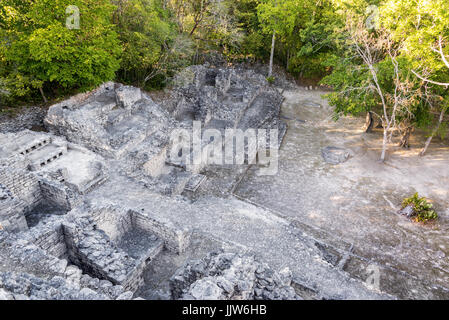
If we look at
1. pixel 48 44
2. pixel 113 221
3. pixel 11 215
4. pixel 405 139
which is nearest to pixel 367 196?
pixel 405 139

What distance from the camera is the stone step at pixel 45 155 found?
12.9 m

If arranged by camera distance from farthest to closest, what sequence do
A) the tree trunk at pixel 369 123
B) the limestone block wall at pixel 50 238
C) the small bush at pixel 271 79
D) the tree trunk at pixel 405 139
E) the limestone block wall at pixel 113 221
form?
1. the small bush at pixel 271 79
2. the tree trunk at pixel 369 123
3. the tree trunk at pixel 405 139
4. the limestone block wall at pixel 113 221
5. the limestone block wall at pixel 50 238

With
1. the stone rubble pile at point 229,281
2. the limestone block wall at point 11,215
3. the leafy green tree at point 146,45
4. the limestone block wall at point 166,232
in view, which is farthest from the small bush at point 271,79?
the limestone block wall at point 11,215

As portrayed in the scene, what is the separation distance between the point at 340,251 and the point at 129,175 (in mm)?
9289

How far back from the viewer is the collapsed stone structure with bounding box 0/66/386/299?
768 cm

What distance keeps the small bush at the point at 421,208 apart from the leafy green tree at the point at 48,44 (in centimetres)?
1639

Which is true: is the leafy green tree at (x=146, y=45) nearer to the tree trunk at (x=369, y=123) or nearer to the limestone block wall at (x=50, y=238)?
the limestone block wall at (x=50, y=238)

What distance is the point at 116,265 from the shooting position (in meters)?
8.67

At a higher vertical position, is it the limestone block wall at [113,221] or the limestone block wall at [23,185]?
the limestone block wall at [23,185]

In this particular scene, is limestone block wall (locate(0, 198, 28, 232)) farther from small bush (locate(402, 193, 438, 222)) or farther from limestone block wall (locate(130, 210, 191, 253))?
small bush (locate(402, 193, 438, 222))

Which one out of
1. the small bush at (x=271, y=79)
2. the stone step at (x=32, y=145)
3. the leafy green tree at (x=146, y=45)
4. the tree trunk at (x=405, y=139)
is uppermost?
the leafy green tree at (x=146, y=45)

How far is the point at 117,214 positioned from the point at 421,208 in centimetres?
1308

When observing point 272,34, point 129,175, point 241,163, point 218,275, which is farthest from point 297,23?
point 218,275
